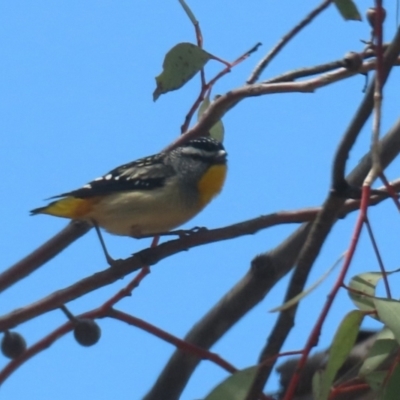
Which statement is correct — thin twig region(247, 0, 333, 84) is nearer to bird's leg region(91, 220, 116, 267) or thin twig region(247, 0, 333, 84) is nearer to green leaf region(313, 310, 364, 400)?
bird's leg region(91, 220, 116, 267)

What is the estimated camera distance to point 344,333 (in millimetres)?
956

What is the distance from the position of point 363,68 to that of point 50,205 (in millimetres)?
1410

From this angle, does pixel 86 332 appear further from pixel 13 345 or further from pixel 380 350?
pixel 380 350

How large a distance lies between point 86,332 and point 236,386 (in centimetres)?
55

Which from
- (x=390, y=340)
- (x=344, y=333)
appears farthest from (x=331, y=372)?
(x=390, y=340)

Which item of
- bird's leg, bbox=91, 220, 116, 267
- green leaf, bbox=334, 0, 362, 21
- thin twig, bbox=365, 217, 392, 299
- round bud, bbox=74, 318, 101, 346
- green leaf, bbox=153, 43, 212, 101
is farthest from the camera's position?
bird's leg, bbox=91, 220, 116, 267

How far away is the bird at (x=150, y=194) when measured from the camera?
2.40m

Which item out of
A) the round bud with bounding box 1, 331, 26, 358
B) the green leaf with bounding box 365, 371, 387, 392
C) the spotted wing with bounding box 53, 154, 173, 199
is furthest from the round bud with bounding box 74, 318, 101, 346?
the spotted wing with bounding box 53, 154, 173, 199

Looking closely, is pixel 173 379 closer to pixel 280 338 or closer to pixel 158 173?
pixel 280 338

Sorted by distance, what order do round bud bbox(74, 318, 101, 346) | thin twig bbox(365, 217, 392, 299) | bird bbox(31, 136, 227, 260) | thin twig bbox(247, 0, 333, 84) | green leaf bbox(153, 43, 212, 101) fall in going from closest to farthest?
thin twig bbox(365, 217, 392, 299)
round bud bbox(74, 318, 101, 346)
green leaf bbox(153, 43, 212, 101)
thin twig bbox(247, 0, 333, 84)
bird bbox(31, 136, 227, 260)

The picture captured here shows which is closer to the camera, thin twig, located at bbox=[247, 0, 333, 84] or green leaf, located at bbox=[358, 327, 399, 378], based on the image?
green leaf, located at bbox=[358, 327, 399, 378]

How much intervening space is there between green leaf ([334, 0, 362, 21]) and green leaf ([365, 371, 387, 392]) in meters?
0.53

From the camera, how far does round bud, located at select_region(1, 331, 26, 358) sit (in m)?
1.56

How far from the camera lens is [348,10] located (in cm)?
129
